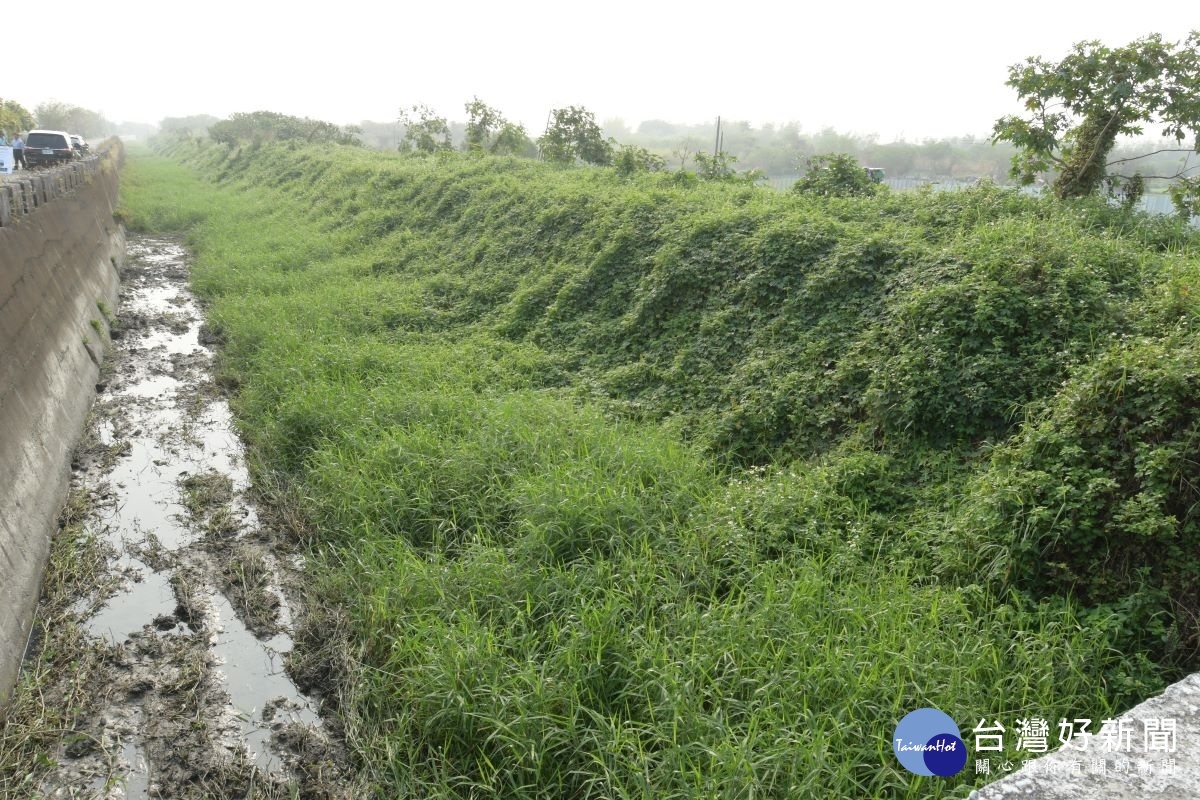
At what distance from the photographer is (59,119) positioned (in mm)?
66000

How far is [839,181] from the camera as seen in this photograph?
9523 mm

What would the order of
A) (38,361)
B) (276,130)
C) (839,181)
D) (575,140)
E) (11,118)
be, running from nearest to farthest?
(38,361) < (839,181) < (575,140) < (11,118) < (276,130)

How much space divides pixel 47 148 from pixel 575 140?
52.8ft

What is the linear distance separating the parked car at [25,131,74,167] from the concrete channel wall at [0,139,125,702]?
36.8ft

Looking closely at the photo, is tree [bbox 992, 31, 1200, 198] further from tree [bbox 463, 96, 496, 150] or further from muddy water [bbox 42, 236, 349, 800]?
tree [bbox 463, 96, 496, 150]

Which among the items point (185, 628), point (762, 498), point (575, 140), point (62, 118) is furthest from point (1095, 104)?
point (62, 118)

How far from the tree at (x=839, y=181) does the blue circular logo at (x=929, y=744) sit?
7286 millimetres

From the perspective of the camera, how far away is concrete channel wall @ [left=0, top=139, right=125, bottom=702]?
482cm

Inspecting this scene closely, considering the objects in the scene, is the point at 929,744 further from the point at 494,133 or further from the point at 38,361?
the point at 494,133

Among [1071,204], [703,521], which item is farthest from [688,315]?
[1071,204]

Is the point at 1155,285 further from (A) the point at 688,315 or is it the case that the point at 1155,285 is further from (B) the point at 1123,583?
(A) the point at 688,315

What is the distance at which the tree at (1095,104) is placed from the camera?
703 centimetres

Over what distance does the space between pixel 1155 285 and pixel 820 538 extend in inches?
118

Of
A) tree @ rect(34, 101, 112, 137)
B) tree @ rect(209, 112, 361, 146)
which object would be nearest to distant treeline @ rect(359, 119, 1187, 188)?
tree @ rect(209, 112, 361, 146)
